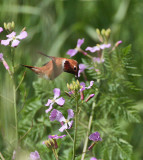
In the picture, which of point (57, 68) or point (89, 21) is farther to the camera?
point (89, 21)

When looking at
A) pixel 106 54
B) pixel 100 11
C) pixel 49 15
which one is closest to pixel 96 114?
pixel 106 54

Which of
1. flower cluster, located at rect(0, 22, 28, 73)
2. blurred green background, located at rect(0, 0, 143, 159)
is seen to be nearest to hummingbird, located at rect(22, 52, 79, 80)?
flower cluster, located at rect(0, 22, 28, 73)

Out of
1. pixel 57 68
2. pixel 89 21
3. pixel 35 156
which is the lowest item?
pixel 35 156

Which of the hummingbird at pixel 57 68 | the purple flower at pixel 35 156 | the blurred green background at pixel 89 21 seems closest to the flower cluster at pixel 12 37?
the hummingbird at pixel 57 68

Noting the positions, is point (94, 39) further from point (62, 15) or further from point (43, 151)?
point (43, 151)

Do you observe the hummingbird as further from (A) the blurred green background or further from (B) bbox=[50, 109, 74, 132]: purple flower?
(A) the blurred green background

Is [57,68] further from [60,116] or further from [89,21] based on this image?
[89,21]

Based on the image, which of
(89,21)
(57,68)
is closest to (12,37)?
(57,68)

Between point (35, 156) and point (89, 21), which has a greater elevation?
point (89, 21)
